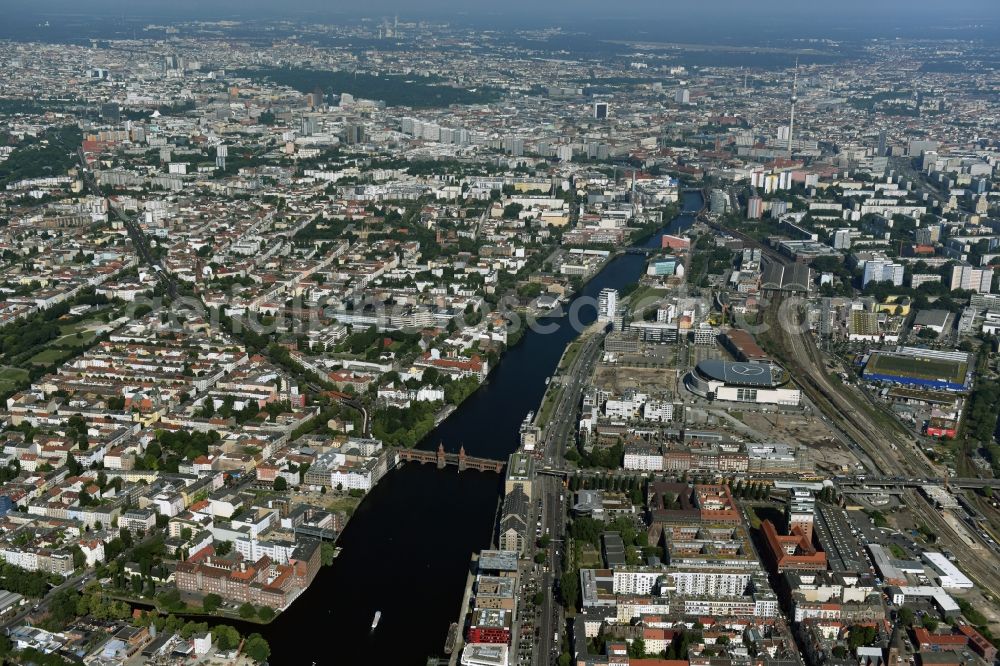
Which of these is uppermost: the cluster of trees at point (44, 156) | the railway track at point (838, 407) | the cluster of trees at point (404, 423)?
the cluster of trees at point (44, 156)

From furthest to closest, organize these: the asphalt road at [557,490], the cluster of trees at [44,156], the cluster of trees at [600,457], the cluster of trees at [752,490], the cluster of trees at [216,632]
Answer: the cluster of trees at [44,156] < the cluster of trees at [600,457] < the cluster of trees at [752,490] < the asphalt road at [557,490] < the cluster of trees at [216,632]

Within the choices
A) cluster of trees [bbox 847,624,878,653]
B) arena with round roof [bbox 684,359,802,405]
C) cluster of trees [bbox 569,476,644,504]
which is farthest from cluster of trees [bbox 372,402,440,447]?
cluster of trees [bbox 847,624,878,653]

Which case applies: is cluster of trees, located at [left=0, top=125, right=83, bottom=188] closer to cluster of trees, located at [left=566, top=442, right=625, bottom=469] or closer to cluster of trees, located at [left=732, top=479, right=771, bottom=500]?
cluster of trees, located at [left=566, top=442, right=625, bottom=469]

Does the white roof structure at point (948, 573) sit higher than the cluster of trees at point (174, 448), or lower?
lower

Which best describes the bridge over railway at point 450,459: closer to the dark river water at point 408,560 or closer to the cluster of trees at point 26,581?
the dark river water at point 408,560

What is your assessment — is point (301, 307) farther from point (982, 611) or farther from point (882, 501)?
Answer: point (982, 611)

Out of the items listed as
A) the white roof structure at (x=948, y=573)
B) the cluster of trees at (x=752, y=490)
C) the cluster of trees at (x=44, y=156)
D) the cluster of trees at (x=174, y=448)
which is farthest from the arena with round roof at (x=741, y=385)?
the cluster of trees at (x=44, y=156)

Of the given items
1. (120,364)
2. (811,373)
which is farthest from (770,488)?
(120,364)

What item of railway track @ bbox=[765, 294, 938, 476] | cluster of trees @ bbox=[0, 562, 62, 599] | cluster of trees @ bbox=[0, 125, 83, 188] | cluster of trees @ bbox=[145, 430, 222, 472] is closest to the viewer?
cluster of trees @ bbox=[0, 562, 62, 599]
